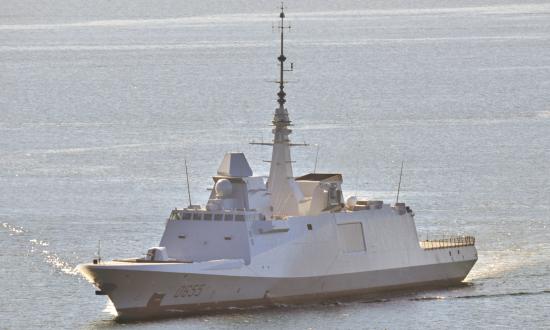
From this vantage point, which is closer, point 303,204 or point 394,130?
point 303,204

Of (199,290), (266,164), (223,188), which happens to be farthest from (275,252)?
(266,164)

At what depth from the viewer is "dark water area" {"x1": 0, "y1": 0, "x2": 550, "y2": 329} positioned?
2899 inches

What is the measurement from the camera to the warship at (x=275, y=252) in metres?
69.2

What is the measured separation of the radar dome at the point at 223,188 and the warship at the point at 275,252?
4 cm

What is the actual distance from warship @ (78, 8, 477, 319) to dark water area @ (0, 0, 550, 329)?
3.21ft

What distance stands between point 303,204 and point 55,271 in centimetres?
1198

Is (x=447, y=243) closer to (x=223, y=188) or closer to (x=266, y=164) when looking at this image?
(x=223, y=188)

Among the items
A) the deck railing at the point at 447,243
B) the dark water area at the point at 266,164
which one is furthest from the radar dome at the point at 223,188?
the deck railing at the point at 447,243

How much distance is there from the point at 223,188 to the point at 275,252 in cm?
345

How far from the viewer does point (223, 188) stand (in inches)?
2864

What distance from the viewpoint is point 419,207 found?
96562 mm

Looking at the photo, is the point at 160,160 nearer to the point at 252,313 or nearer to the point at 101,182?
the point at 101,182

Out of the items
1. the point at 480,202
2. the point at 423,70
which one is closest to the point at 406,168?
the point at 480,202

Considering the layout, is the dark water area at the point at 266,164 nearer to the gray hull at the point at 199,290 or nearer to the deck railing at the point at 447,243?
the gray hull at the point at 199,290
